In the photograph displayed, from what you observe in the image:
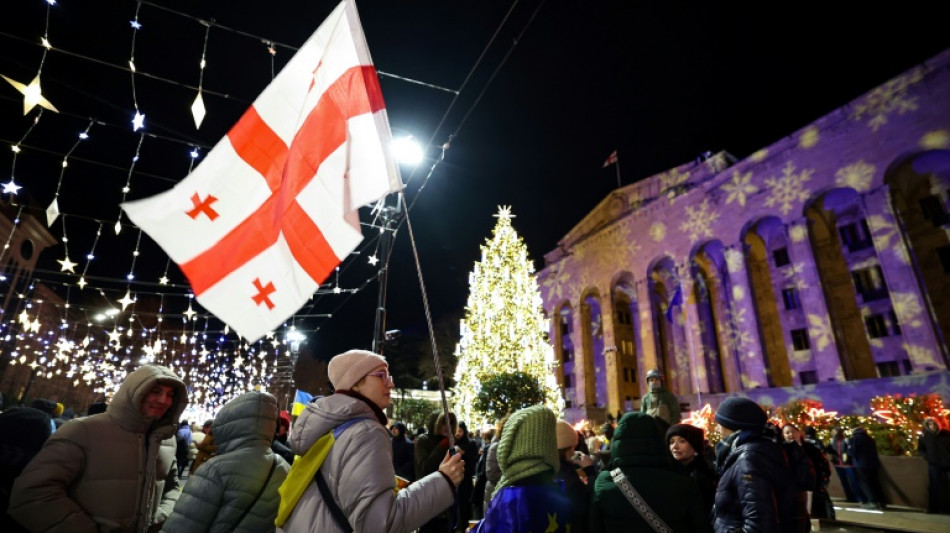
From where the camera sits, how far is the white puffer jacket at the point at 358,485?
1.96 meters

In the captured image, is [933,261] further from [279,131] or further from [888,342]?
[279,131]

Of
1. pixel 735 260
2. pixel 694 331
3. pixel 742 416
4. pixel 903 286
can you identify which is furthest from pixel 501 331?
pixel 742 416

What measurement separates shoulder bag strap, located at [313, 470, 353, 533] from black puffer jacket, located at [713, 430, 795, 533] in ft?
8.87

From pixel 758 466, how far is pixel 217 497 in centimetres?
372

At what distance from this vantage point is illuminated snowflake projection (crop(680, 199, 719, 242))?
27.2 metres

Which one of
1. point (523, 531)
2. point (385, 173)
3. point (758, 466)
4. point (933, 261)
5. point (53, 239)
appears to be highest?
point (53, 239)

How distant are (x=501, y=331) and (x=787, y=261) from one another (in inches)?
903

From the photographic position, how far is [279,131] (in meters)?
4.08

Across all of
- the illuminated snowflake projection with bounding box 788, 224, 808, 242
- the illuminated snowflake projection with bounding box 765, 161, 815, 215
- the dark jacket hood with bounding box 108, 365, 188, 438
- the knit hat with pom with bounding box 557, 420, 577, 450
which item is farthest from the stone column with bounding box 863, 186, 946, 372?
the dark jacket hood with bounding box 108, 365, 188, 438

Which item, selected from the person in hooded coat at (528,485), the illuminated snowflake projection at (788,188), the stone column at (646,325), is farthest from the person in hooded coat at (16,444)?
the stone column at (646,325)

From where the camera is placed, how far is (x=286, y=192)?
150 inches

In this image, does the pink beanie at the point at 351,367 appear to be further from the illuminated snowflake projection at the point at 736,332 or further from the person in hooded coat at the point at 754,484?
the illuminated snowflake projection at the point at 736,332

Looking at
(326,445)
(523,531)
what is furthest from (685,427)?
(326,445)

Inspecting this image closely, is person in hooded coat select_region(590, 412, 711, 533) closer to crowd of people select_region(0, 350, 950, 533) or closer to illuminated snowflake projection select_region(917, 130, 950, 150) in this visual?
crowd of people select_region(0, 350, 950, 533)
